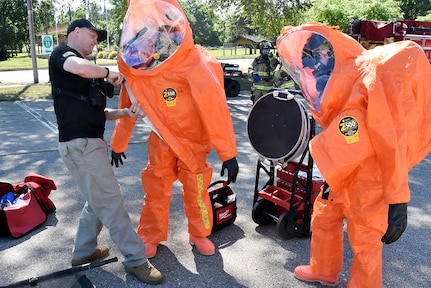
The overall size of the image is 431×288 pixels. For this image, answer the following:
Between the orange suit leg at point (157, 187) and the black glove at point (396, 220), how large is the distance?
1679mm

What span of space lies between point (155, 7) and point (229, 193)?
1875 mm

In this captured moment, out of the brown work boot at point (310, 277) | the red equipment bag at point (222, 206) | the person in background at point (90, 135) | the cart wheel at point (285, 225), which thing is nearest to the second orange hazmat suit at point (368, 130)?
the brown work boot at point (310, 277)

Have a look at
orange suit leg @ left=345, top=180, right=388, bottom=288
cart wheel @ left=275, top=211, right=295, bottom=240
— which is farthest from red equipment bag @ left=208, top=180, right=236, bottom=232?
orange suit leg @ left=345, top=180, right=388, bottom=288

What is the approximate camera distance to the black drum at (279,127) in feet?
10.3

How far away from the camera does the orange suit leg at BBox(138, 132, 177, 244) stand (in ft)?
10.5

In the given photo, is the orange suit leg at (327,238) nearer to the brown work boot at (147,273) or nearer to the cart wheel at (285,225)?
the cart wheel at (285,225)

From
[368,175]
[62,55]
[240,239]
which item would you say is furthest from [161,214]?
[368,175]

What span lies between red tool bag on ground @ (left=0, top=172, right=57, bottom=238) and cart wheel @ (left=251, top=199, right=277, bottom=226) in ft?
6.60

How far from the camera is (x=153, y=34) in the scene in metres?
3.00

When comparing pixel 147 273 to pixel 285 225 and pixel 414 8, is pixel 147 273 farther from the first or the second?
pixel 414 8

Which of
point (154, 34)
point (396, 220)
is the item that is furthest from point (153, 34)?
point (396, 220)

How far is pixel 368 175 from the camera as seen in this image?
235 cm

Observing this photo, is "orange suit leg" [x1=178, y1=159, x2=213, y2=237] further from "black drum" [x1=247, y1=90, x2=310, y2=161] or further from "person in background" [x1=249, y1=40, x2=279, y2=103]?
"person in background" [x1=249, y1=40, x2=279, y2=103]

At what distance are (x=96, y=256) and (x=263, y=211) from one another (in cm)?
155
